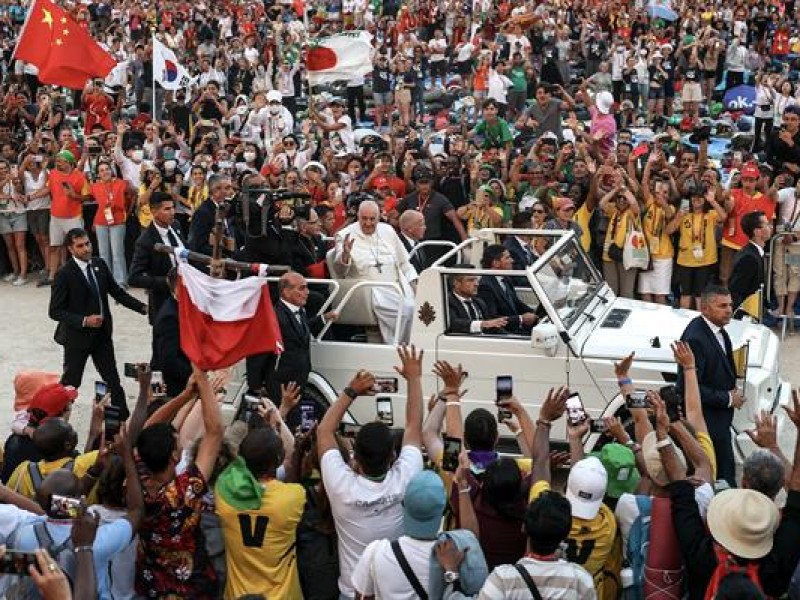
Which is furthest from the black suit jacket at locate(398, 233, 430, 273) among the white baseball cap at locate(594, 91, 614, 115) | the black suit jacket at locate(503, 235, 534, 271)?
the white baseball cap at locate(594, 91, 614, 115)

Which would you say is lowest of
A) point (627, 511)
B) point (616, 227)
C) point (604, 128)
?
point (604, 128)

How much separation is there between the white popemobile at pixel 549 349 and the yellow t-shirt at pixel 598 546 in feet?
10.9

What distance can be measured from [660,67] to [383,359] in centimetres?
1626

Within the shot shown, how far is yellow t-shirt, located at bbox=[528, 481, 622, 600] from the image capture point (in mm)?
6289

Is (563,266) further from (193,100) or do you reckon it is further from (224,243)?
(193,100)

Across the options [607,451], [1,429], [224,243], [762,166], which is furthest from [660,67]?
[607,451]

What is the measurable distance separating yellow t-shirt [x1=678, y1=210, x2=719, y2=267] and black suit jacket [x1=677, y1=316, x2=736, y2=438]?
4.98 meters

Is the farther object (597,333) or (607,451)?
(597,333)

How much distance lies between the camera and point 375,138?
19781 mm

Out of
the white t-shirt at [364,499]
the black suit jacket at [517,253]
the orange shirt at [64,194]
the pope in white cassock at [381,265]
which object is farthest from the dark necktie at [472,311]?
the orange shirt at [64,194]

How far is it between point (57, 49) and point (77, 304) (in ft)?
24.4

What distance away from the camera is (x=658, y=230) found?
14.0 meters

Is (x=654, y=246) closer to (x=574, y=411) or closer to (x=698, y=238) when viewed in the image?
(x=698, y=238)

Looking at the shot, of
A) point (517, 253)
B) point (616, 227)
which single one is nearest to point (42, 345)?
point (517, 253)
